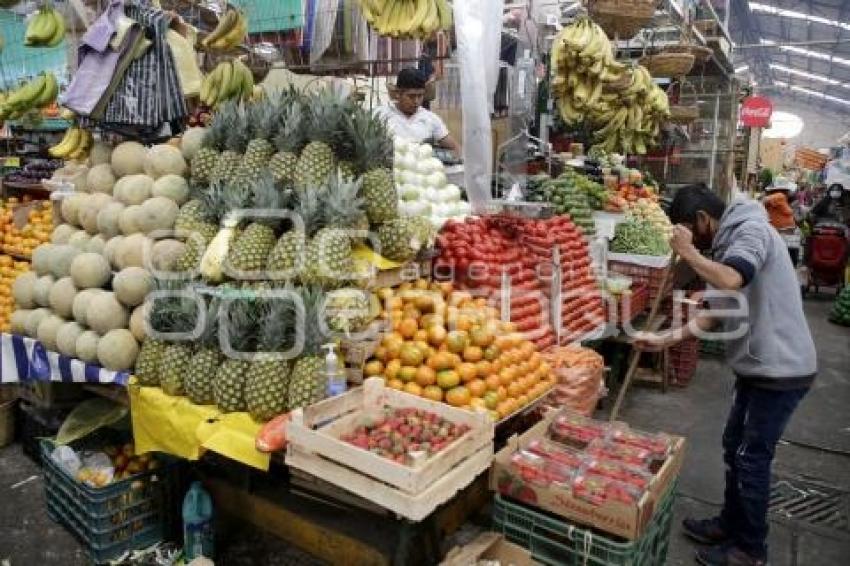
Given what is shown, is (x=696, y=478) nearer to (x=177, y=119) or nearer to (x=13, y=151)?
(x=177, y=119)

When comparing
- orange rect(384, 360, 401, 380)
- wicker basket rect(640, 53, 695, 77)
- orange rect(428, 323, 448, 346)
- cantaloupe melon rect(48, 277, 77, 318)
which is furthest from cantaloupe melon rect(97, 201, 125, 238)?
wicker basket rect(640, 53, 695, 77)

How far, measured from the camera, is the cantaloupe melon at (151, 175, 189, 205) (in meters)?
3.74

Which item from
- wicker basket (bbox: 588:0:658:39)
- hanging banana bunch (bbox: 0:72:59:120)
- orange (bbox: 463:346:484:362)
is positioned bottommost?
orange (bbox: 463:346:484:362)

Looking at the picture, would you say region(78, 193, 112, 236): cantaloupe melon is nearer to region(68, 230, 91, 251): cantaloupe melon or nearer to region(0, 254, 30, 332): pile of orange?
region(68, 230, 91, 251): cantaloupe melon

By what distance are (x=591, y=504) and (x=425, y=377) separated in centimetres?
98

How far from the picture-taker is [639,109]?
723 centimetres

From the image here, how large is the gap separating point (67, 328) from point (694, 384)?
6.05 meters

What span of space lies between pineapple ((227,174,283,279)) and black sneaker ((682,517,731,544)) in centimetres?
308

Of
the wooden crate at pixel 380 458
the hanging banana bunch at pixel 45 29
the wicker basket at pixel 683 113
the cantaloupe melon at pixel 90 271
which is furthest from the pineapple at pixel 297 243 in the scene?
the wicker basket at pixel 683 113

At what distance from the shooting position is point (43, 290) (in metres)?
3.88

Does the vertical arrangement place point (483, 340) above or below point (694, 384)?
above

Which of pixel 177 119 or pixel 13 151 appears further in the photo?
pixel 13 151

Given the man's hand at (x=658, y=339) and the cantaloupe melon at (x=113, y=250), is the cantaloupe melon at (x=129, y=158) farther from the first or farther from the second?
the man's hand at (x=658, y=339)

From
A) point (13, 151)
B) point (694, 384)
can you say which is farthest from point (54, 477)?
point (13, 151)
